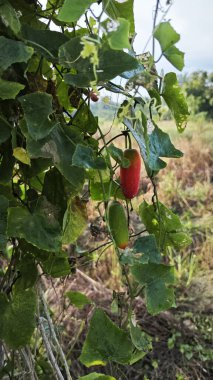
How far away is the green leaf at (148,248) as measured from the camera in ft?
1.70

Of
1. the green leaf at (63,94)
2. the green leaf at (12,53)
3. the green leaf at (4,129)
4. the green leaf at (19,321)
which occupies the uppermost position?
the green leaf at (12,53)

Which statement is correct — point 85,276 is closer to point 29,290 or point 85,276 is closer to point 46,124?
point 29,290

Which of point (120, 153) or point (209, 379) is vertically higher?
point (120, 153)

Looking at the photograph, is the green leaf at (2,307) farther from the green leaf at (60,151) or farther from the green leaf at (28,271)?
the green leaf at (60,151)

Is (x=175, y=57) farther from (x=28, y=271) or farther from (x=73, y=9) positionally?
(x=28, y=271)

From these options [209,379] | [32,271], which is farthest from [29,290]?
[209,379]

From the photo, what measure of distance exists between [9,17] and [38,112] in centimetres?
8

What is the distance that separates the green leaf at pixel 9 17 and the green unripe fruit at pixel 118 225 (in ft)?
0.66

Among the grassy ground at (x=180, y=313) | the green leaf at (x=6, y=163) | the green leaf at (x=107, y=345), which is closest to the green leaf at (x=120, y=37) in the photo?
the green leaf at (x=6, y=163)

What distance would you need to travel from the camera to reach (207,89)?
16.5ft

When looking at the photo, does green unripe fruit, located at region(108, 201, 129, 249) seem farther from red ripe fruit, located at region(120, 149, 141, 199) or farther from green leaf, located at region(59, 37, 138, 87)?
green leaf, located at region(59, 37, 138, 87)

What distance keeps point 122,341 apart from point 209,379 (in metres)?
1.22

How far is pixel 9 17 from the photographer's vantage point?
45 cm

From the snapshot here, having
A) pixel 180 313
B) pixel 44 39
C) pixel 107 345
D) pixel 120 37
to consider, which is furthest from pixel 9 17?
pixel 180 313
